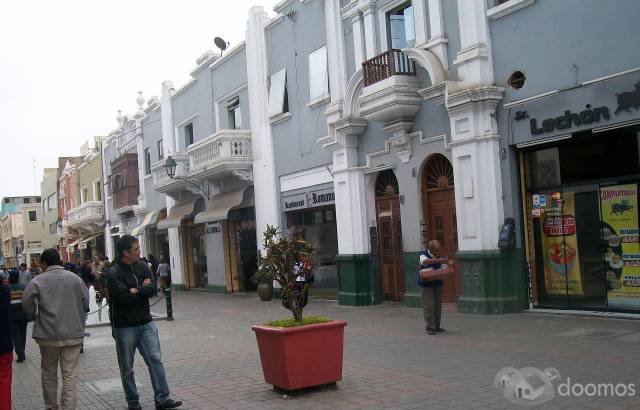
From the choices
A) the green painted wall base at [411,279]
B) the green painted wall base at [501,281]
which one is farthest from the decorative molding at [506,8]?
the green painted wall base at [411,279]

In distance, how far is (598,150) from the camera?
11297 mm

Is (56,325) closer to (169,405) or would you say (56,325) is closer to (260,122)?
(169,405)

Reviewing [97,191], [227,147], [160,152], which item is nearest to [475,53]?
[227,147]

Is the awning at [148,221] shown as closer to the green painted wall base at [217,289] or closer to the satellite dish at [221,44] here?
the green painted wall base at [217,289]

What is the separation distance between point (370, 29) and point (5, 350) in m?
11.7

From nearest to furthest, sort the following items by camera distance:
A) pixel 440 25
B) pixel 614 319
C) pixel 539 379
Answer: pixel 539 379 → pixel 614 319 → pixel 440 25

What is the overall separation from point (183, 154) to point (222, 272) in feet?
14.8

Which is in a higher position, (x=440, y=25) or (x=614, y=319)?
(x=440, y=25)

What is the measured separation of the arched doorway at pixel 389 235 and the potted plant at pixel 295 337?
8166 mm

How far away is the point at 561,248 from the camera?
39.7 ft

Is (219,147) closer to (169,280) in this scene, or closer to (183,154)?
(183,154)

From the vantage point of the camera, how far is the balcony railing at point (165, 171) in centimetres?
2472

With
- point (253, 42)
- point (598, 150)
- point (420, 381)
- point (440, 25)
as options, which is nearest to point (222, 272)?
point (253, 42)

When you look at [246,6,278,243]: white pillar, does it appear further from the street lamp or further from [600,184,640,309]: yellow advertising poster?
[600,184,640,309]: yellow advertising poster
